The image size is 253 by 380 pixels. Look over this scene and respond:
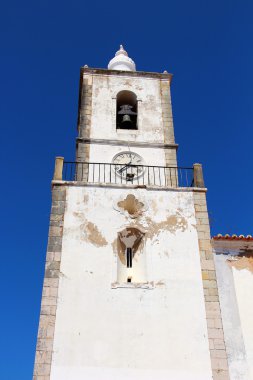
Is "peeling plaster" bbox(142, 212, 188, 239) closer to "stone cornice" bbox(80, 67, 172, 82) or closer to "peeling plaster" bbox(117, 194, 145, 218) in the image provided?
"peeling plaster" bbox(117, 194, 145, 218)

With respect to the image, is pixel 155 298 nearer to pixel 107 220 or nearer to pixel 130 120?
pixel 107 220

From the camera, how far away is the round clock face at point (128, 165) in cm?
1194

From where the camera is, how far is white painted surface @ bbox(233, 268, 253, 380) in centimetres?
888

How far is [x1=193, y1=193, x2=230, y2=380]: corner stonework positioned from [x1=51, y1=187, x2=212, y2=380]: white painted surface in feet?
0.37

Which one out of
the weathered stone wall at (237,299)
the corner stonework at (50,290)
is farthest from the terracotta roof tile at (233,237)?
the corner stonework at (50,290)

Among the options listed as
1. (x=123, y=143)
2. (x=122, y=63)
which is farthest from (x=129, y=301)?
(x=122, y=63)

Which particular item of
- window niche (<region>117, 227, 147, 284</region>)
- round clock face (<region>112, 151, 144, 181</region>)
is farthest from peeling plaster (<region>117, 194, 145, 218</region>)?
round clock face (<region>112, 151, 144, 181</region>)

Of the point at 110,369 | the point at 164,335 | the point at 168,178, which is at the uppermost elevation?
the point at 168,178

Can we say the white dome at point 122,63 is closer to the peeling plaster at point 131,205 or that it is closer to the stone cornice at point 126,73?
the stone cornice at point 126,73

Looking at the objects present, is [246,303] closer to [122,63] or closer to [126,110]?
[126,110]

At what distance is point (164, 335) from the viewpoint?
28.5 ft

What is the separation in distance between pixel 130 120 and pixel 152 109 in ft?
2.77

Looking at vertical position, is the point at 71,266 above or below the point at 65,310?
above

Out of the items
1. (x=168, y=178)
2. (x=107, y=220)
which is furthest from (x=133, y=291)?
(x=168, y=178)
